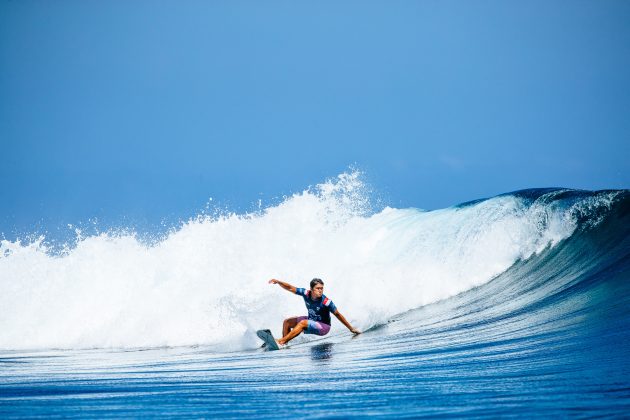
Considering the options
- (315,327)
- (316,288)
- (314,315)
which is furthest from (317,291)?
(315,327)

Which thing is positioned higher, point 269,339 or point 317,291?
point 317,291

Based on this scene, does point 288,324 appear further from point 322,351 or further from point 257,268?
point 257,268

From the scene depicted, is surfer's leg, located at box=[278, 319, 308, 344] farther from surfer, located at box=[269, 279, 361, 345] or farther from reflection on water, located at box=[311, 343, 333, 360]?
reflection on water, located at box=[311, 343, 333, 360]

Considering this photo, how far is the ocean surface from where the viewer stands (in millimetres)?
4275

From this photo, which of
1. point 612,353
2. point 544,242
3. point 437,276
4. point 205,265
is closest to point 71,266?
point 205,265

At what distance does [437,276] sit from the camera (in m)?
13.9

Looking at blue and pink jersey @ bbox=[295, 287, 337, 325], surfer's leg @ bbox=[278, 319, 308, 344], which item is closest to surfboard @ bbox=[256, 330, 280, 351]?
surfer's leg @ bbox=[278, 319, 308, 344]

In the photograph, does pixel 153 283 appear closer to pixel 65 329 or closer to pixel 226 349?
pixel 65 329

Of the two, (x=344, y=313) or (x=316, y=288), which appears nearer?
(x=316, y=288)

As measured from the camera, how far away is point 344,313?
12.5 meters

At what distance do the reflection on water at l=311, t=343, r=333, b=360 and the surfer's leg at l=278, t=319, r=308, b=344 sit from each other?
1.33 feet

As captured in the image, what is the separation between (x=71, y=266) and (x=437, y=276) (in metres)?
10.4

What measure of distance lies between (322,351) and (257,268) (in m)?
9.07

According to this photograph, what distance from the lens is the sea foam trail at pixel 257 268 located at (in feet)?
43.5
